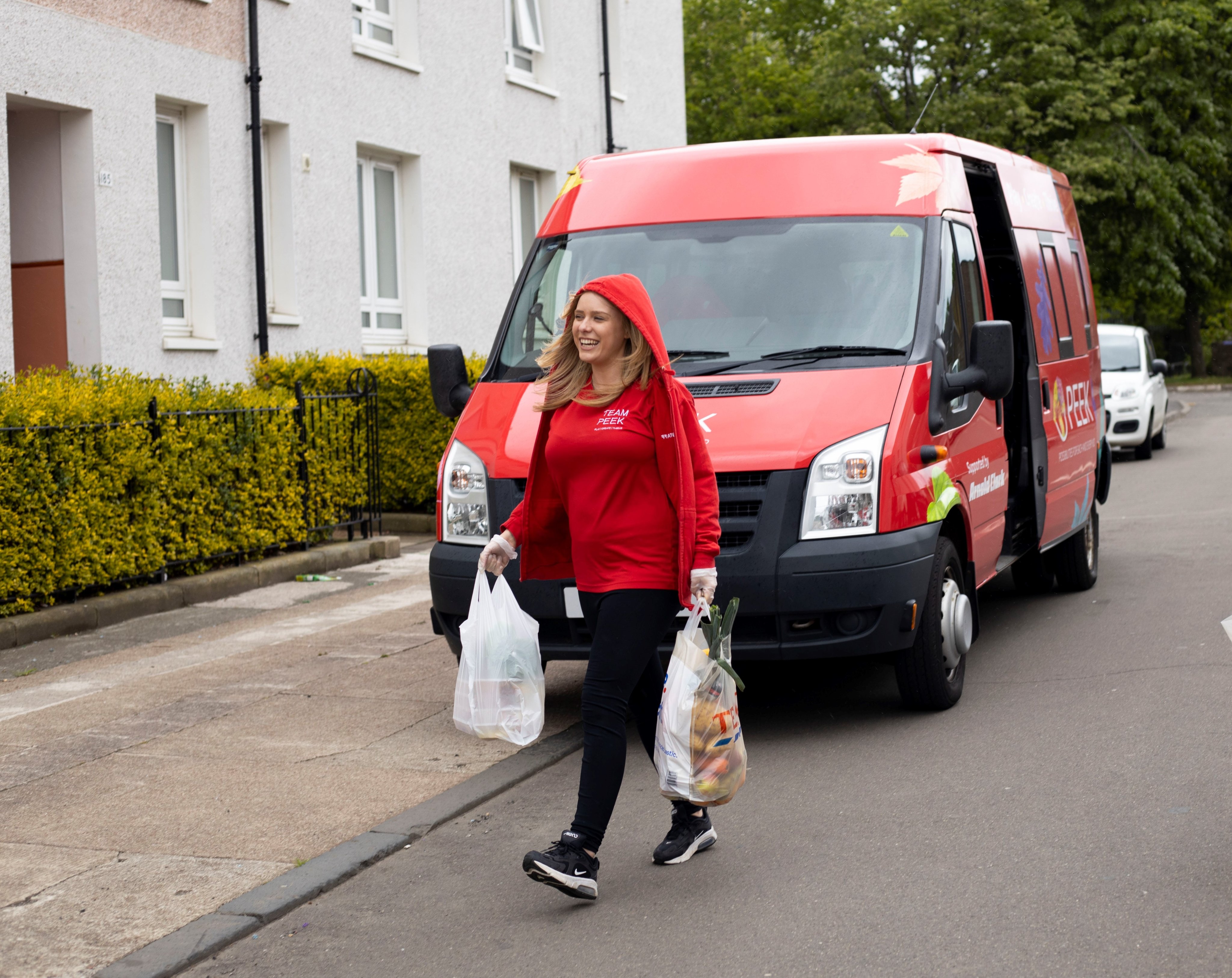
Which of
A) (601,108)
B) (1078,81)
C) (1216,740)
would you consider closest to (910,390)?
(1216,740)

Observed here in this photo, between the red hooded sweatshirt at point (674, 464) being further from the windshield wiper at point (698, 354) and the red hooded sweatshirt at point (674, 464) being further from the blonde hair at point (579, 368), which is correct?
the windshield wiper at point (698, 354)

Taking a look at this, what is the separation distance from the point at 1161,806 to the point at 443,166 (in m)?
13.9

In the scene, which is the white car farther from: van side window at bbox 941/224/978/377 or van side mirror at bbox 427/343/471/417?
van side mirror at bbox 427/343/471/417

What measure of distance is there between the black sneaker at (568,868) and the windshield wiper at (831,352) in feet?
9.41

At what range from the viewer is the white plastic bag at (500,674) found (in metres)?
5.00

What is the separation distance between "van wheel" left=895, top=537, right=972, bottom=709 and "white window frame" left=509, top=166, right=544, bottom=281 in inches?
528

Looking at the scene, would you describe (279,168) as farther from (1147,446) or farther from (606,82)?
(1147,446)

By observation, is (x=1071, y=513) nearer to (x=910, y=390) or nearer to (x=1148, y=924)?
(x=910, y=390)

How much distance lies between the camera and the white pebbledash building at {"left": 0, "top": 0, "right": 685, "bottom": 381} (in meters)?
12.8

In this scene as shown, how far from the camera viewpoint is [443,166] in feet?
58.1

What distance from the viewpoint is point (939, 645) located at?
655 centimetres

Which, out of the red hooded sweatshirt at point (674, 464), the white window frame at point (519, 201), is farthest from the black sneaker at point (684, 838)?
the white window frame at point (519, 201)

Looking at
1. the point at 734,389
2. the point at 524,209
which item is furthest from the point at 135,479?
the point at 524,209

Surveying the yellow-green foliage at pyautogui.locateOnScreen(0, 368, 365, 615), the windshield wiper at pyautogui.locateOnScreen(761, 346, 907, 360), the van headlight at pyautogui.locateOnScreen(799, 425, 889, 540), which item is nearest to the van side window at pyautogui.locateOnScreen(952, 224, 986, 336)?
Result: the windshield wiper at pyautogui.locateOnScreen(761, 346, 907, 360)
